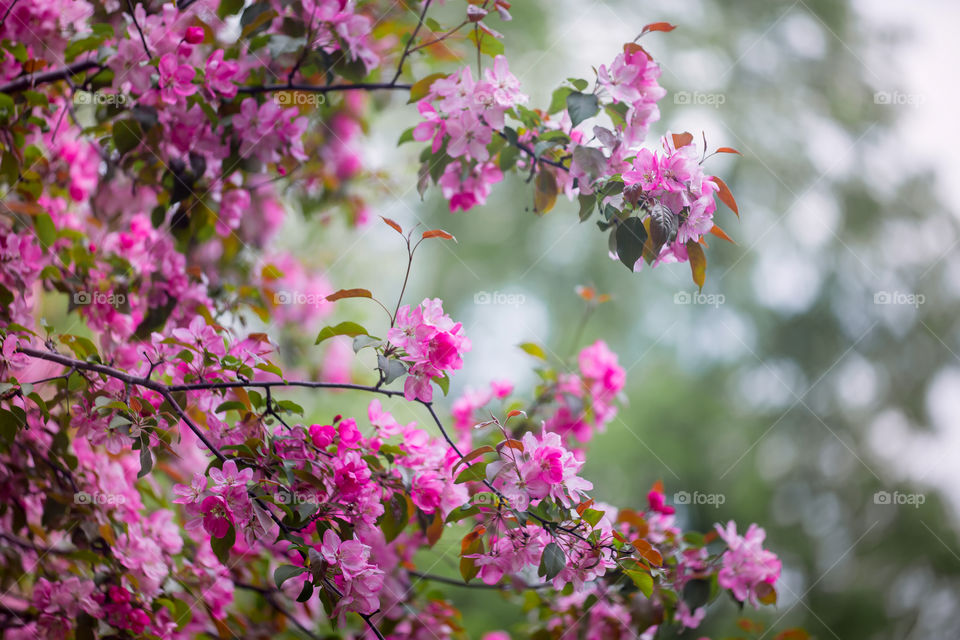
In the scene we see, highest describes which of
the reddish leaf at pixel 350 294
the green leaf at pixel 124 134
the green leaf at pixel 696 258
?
the green leaf at pixel 124 134

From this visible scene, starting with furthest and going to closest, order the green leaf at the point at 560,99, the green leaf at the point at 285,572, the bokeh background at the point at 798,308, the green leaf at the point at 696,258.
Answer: the bokeh background at the point at 798,308
the green leaf at the point at 560,99
the green leaf at the point at 696,258
the green leaf at the point at 285,572

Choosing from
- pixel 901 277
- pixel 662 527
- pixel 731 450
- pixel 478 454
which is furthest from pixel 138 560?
pixel 901 277

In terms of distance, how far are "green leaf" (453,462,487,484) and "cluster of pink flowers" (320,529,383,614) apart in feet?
0.47

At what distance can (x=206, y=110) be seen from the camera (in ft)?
3.74

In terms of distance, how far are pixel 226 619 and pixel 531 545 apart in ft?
2.27

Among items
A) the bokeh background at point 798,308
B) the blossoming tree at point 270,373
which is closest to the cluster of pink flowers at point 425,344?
the blossoming tree at point 270,373

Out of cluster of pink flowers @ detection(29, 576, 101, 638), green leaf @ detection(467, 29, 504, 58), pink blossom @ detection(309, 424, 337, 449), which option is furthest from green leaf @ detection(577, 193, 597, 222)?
cluster of pink flowers @ detection(29, 576, 101, 638)

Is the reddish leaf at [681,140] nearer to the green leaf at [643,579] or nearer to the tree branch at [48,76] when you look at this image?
the green leaf at [643,579]

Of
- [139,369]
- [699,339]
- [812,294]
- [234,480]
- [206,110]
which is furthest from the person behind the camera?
[699,339]

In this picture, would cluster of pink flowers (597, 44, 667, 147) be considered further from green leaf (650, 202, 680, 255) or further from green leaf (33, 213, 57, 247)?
green leaf (33, 213, 57, 247)

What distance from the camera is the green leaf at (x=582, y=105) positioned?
98 cm

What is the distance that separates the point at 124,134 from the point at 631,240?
2.73 feet

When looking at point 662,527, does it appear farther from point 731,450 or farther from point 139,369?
point 731,450

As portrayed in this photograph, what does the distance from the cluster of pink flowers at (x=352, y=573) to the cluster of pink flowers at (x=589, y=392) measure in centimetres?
71
